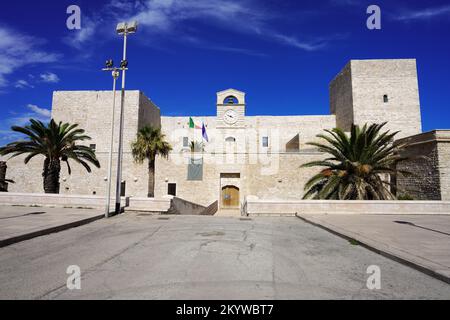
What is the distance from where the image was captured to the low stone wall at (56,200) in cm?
1501

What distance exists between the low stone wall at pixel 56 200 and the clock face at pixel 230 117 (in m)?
14.5

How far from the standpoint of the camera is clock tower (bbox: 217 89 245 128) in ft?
89.1

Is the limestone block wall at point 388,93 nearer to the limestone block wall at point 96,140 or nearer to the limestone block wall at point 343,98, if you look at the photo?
the limestone block wall at point 343,98

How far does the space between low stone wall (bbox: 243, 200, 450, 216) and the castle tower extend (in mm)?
19948

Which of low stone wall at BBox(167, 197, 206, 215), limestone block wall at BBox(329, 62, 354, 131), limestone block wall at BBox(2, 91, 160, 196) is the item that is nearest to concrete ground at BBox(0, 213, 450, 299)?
low stone wall at BBox(167, 197, 206, 215)

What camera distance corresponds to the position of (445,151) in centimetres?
1928

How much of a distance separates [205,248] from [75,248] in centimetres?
319

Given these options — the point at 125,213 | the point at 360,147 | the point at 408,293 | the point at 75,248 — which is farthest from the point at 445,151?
the point at 75,248

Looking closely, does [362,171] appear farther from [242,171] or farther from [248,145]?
[248,145]

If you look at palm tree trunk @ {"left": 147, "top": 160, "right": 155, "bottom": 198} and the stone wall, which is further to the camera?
palm tree trunk @ {"left": 147, "top": 160, "right": 155, "bottom": 198}

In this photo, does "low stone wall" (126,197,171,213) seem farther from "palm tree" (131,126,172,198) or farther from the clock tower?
the clock tower

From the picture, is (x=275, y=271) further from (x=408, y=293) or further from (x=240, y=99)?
(x=240, y=99)

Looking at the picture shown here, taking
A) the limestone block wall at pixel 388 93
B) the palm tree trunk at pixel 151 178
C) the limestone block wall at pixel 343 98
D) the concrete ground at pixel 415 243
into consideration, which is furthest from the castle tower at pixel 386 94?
the concrete ground at pixel 415 243
